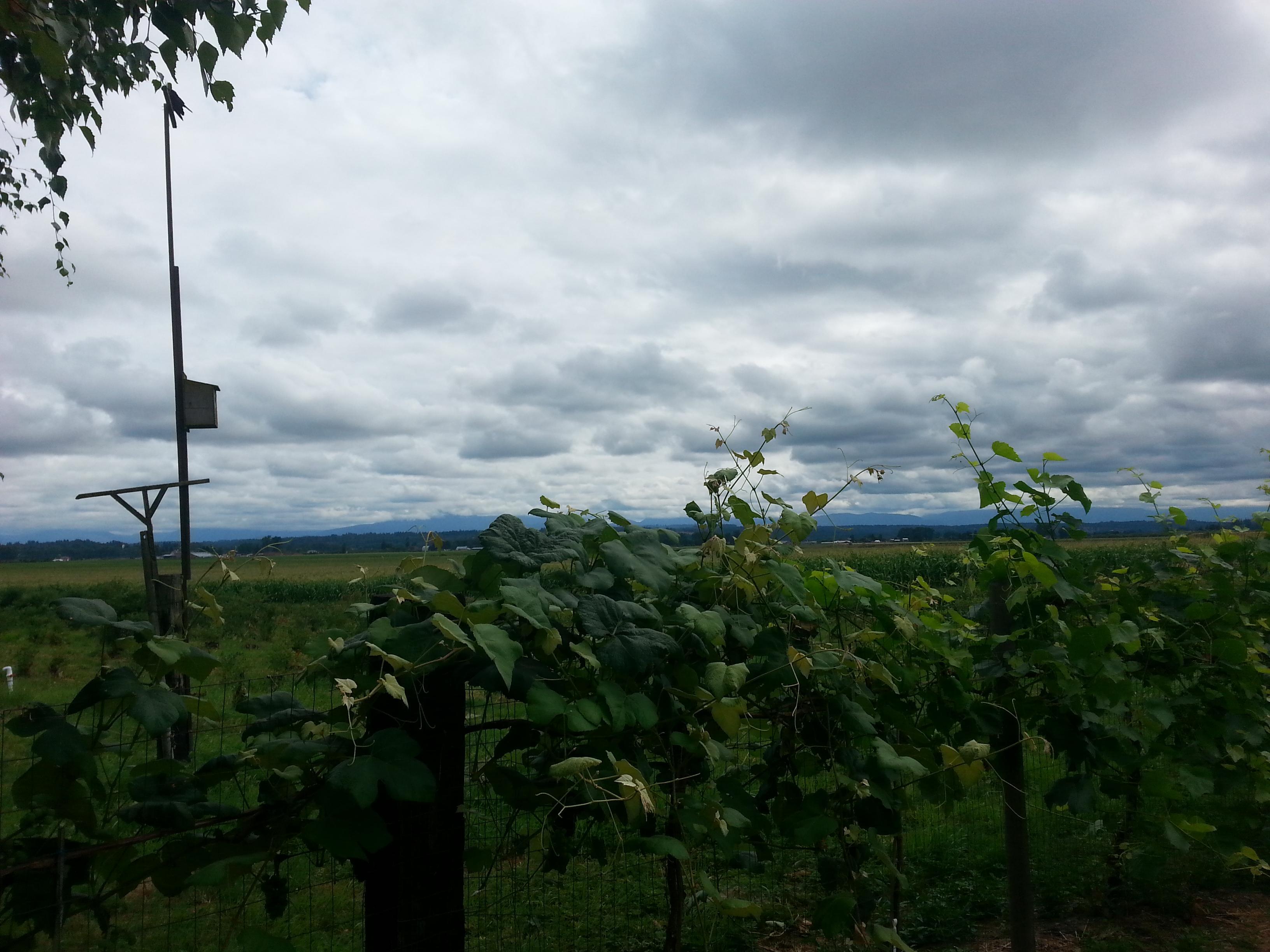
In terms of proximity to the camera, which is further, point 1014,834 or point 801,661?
point 1014,834

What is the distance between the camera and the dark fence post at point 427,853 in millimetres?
1869

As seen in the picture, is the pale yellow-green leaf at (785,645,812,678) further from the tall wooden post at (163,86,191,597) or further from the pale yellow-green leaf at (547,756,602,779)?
the tall wooden post at (163,86,191,597)

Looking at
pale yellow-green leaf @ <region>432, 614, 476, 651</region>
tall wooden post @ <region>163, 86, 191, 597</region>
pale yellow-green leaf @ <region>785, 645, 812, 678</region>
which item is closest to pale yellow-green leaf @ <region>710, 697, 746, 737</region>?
pale yellow-green leaf @ <region>785, 645, 812, 678</region>

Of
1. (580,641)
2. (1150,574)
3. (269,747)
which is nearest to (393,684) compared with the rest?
(269,747)

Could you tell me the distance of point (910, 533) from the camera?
417cm

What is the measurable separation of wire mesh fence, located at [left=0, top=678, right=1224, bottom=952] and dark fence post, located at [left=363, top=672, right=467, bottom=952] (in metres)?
0.13

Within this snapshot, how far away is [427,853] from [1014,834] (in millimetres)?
2090

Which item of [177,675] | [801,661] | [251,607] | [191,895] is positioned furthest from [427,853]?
[251,607]

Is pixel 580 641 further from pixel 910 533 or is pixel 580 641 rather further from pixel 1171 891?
pixel 1171 891

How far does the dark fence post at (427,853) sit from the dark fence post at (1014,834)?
1.86 m

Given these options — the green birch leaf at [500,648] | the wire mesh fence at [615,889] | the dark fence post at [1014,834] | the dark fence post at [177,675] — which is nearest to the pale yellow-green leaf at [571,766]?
the green birch leaf at [500,648]

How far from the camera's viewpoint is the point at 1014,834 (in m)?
2.90

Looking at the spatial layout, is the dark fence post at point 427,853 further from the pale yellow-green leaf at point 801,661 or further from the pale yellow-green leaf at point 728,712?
the pale yellow-green leaf at point 801,661

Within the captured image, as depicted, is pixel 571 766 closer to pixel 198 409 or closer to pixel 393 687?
pixel 393 687
